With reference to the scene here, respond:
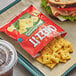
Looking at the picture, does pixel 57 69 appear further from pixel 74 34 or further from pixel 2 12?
pixel 2 12

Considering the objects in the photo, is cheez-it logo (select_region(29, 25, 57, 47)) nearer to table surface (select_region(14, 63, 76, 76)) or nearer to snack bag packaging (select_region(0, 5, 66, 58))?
snack bag packaging (select_region(0, 5, 66, 58))

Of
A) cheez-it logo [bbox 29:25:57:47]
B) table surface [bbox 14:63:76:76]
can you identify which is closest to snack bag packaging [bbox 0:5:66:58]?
cheez-it logo [bbox 29:25:57:47]

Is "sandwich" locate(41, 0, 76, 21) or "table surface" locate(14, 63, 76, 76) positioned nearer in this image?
"table surface" locate(14, 63, 76, 76)

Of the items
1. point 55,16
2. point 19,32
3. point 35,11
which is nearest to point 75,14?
point 55,16

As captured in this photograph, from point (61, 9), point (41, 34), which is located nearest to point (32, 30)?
point (41, 34)

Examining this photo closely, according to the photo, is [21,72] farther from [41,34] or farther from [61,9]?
[61,9]

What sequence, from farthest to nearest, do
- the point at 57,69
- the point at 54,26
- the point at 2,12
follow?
the point at 2,12, the point at 54,26, the point at 57,69

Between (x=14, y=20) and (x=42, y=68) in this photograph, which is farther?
(x=14, y=20)

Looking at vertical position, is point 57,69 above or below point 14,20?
below
